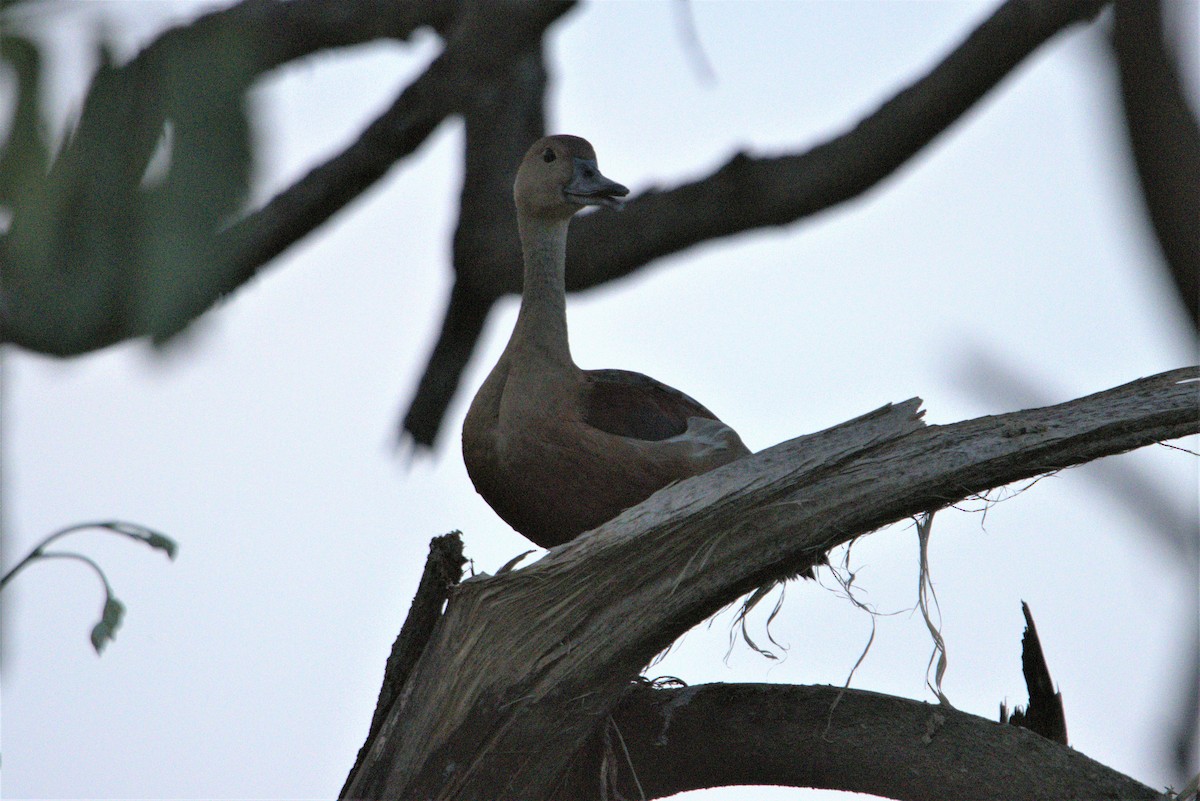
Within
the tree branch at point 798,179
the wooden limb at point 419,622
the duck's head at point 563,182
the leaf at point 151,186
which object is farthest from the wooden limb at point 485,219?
the leaf at point 151,186

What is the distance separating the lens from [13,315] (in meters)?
3.11

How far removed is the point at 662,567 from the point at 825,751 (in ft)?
2.10

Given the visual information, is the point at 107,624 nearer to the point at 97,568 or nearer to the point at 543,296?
the point at 97,568

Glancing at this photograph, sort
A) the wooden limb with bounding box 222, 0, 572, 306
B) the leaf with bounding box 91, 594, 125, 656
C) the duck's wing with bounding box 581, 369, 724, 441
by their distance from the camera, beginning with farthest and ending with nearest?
the wooden limb with bounding box 222, 0, 572, 306 < the duck's wing with bounding box 581, 369, 724, 441 < the leaf with bounding box 91, 594, 125, 656

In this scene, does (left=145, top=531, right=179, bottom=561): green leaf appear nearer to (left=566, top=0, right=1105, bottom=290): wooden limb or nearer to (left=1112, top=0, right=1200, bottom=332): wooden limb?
(left=1112, top=0, right=1200, bottom=332): wooden limb

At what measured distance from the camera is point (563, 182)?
16.0 ft

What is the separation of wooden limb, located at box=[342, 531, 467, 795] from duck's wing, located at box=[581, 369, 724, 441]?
3.15 ft

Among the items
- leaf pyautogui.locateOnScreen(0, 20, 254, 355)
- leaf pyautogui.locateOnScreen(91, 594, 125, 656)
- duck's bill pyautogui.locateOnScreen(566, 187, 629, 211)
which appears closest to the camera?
leaf pyautogui.locateOnScreen(0, 20, 254, 355)

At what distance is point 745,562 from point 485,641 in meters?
0.62

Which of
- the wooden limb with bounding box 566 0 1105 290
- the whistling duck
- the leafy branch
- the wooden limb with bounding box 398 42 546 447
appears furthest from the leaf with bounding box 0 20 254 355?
the wooden limb with bounding box 398 42 546 447

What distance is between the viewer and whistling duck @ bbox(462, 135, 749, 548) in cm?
419

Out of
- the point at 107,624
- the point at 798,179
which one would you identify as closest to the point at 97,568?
the point at 107,624

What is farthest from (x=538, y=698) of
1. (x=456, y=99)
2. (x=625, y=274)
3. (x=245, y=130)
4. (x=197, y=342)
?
(x=456, y=99)

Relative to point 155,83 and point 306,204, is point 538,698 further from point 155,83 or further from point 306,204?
point 306,204
